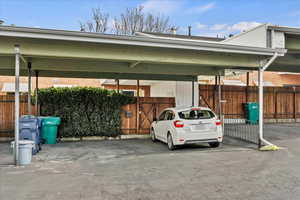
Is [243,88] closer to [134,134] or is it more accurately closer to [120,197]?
[134,134]

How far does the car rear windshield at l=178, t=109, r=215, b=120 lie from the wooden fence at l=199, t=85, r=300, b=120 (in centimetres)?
599

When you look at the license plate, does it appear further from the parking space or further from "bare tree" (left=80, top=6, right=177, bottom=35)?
"bare tree" (left=80, top=6, right=177, bottom=35)

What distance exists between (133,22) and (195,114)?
75.6ft

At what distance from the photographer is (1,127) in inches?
450

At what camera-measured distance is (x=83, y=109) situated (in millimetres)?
11680

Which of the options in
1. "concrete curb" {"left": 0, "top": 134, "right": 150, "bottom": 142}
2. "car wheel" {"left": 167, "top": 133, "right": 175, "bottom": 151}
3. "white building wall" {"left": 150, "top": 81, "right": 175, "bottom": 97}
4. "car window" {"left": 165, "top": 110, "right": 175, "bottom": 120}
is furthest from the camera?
"white building wall" {"left": 150, "top": 81, "right": 175, "bottom": 97}

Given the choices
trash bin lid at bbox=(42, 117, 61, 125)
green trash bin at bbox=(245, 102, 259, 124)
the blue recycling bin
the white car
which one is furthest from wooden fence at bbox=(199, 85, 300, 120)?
the blue recycling bin

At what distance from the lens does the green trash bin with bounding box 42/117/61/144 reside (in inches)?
408

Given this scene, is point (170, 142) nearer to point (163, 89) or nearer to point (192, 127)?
point (192, 127)

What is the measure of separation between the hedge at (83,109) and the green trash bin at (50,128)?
83cm

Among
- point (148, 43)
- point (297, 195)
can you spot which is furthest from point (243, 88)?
point (297, 195)

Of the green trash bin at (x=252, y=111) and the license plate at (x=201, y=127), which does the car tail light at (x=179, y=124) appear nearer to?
the license plate at (x=201, y=127)

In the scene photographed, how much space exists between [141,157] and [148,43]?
350 centimetres

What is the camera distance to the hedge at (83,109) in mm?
11461
